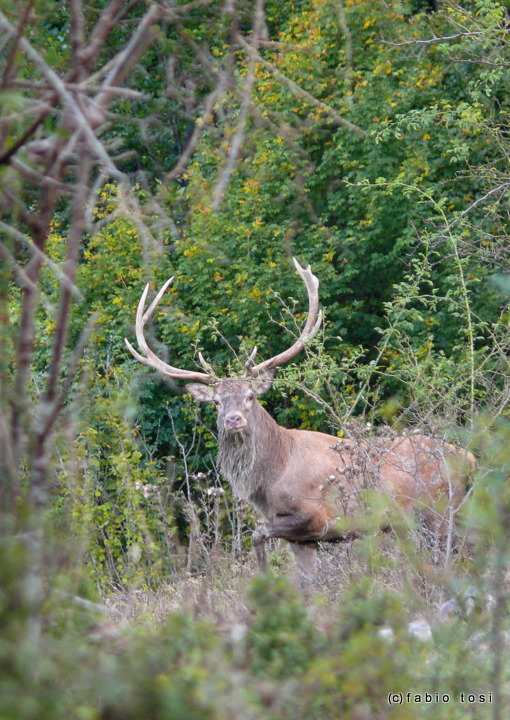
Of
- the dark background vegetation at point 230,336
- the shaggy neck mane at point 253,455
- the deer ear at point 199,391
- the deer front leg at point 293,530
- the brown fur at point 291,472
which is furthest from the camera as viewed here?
the deer ear at point 199,391

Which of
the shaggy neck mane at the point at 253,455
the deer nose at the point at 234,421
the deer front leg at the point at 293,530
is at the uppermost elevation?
the deer nose at the point at 234,421

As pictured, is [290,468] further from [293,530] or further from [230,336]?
[230,336]

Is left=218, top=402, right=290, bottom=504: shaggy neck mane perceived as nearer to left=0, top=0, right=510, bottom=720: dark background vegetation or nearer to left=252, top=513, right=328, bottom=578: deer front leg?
left=0, top=0, right=510, bottom=720: dark background vegetation

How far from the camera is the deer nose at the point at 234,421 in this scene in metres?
7.55

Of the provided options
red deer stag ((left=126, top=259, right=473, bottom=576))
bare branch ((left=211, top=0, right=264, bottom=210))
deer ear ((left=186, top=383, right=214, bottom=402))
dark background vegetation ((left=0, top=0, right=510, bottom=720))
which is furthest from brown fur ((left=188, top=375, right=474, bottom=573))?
bare branch ((left=211, top=0, right=264, bottom=210))

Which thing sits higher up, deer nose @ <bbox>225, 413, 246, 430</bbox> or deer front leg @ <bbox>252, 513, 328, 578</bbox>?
deer nose @ <bbox>225, 413, 246, 430</bbox>

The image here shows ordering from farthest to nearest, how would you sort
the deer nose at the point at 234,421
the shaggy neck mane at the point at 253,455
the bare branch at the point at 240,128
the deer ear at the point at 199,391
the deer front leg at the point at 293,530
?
1. the deer ear at the point at 199,391
2. the shaggy neck mane at the point at 253,455
3. the deer nose at the point at 234,421
4. the deer front leg at the point at 293,530
5. the bare branch at the point at 240,128

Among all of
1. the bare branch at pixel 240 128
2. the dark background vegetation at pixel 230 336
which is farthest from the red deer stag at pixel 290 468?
the bare branch at pixel 240 128

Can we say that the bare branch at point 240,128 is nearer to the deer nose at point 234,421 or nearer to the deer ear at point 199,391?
the deer nose at point 234,421

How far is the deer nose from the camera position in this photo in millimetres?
7555

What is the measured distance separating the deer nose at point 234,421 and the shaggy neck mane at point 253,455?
0.98 feet

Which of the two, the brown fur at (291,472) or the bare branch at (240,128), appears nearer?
the bare branch at (240,128)

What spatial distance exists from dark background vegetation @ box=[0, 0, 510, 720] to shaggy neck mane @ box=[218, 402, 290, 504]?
0.76 feet

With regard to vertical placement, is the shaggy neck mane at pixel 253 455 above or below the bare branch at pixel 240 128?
below
